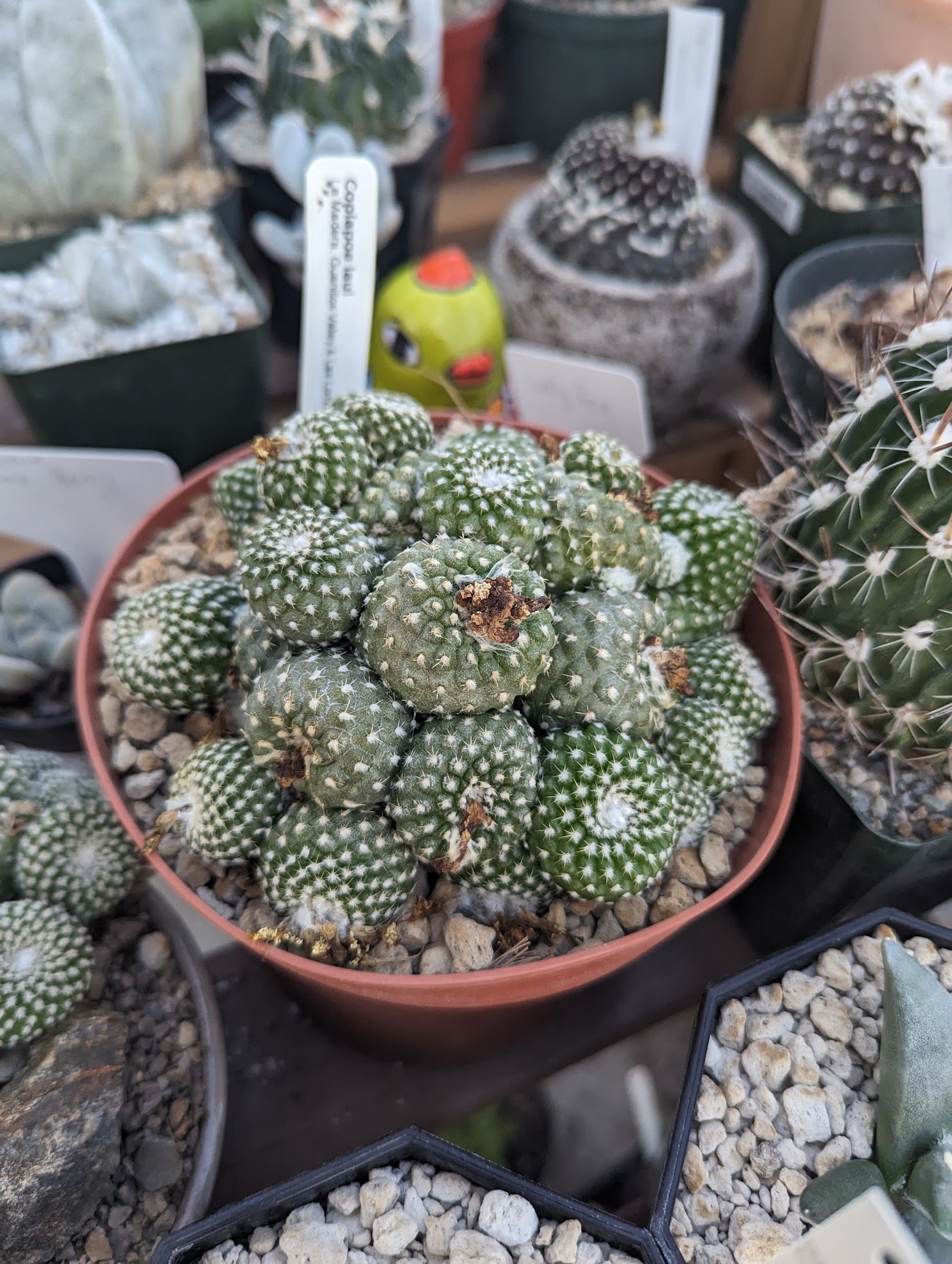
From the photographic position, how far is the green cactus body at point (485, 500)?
65 cm

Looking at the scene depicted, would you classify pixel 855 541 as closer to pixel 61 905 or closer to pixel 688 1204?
pixel 688 1204

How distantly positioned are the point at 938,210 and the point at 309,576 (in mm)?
938

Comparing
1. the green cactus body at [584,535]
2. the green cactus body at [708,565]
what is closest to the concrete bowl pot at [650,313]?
the green cactus body at [708,565]

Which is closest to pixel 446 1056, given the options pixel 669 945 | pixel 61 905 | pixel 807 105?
pixel 669 945

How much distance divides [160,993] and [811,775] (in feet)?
2.06

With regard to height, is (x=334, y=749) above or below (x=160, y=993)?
above

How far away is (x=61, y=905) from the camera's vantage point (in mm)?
801

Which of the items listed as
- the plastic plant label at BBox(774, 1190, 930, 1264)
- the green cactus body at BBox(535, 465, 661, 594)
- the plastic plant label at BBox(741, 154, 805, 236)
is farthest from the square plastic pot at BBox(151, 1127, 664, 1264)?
the plastic plant label at BBox(741, 154, 805, 236)

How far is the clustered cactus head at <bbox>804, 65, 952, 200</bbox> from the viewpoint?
4.52ft

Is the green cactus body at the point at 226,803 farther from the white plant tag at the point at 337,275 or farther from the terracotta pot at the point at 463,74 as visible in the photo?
the terracotta pot at the point at 463,74

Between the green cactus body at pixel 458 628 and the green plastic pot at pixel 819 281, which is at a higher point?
the green cactus body at pixel 458 628

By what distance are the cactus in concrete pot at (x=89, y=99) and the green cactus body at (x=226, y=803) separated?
96 cm

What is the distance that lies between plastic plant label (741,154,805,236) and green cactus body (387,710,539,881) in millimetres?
1160

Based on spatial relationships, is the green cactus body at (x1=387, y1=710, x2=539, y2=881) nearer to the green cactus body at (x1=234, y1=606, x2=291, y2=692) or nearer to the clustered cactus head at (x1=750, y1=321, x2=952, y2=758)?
the green cactus body at (x1=234, y1=606, x2=291, y2=692)
